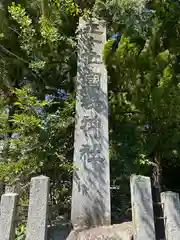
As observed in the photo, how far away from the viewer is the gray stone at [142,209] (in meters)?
1.63

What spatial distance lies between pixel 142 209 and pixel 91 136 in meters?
1.13

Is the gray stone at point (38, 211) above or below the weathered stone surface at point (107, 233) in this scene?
above

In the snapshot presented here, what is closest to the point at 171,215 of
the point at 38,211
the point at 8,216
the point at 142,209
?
the point at 142,209

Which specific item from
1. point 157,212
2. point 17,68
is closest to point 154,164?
point 157,212

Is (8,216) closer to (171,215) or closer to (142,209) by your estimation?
(142,209)

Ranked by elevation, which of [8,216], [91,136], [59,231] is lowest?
[59,231]

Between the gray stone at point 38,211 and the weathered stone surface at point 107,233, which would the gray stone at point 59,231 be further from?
the gray stone at point 38,211

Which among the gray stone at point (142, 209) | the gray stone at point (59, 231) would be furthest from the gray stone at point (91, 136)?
the gray stone at point (142, 209)

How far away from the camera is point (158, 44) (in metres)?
3.47

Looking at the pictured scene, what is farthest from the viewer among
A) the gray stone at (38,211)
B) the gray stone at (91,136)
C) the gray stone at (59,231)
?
the gray stone at (91,136)

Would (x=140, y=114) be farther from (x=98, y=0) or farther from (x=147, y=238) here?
(x=147, y=238)

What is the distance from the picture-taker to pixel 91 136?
2.70 meters

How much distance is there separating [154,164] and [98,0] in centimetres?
216

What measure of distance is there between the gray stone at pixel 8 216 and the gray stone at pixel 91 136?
2.66 ft
